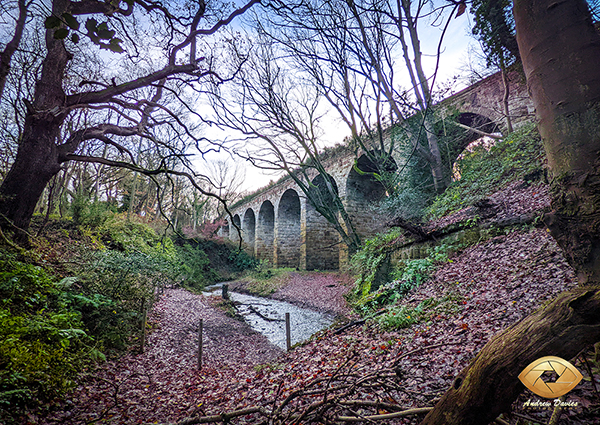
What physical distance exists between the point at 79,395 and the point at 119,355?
1298 millimetres

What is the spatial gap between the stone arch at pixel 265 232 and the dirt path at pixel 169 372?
10.8 meters

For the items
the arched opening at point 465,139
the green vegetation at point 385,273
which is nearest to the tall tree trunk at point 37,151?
the green vegetation at point 385,273

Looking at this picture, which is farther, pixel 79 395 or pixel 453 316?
pixel 453 316

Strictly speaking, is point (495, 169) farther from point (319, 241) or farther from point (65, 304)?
point (319, 241)

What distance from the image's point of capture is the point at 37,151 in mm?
3412

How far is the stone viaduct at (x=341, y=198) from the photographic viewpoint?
7.37 m

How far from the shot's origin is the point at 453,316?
9.86 ft

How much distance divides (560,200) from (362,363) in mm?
2250

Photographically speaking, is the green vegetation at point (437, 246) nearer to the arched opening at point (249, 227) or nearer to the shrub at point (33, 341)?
the shrub at point (33, 341)

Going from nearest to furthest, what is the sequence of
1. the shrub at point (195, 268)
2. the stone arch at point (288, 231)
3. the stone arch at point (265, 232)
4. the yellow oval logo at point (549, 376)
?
the yellow oval logo at point (549, 376)
the shrub at point (195, 268)
the stone arch at point (288, 231)
the stone arch at point (265, 232)

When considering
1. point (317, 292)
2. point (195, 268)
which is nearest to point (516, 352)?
point (317, 292)

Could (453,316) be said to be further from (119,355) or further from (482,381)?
(119,355)

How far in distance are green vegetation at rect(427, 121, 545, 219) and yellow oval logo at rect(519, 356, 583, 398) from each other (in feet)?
17.7

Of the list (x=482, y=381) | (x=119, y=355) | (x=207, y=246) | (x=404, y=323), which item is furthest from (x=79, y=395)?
(x=207, y=246)
